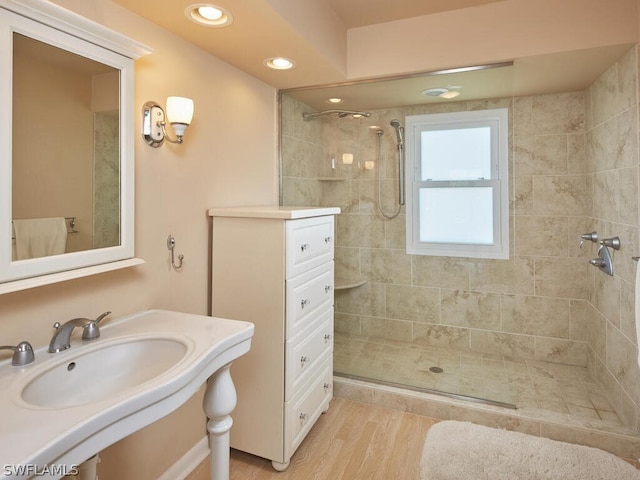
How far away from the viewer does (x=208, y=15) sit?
1.59 meters

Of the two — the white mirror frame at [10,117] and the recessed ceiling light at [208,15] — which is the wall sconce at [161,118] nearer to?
the white mirror frame at [10,117]

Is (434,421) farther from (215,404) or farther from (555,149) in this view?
(555,149)

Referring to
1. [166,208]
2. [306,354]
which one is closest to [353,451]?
[306,354]

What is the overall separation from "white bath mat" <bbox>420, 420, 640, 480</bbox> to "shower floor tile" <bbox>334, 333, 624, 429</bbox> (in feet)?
0.67

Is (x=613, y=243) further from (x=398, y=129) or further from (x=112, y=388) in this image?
(x=112, y=388)

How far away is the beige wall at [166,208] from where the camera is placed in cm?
133

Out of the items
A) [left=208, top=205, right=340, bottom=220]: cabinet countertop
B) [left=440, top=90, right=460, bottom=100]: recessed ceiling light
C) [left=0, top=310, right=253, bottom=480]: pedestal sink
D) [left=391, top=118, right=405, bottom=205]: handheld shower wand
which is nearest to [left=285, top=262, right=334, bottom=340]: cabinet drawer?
[left=208, top=205, right=340, bottom=220]: cabinet countertop

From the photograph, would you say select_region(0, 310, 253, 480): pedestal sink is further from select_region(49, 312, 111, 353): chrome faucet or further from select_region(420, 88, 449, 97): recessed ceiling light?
select_region(420, 88, 449, 97): recessed ceiling light

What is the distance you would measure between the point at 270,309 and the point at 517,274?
2.09 metres

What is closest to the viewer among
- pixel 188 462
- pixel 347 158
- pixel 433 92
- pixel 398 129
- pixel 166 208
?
pixel 166 208

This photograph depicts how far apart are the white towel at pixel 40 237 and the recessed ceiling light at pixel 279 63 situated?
1.39 metres

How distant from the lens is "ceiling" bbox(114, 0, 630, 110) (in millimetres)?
1602

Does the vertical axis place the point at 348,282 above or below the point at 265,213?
below

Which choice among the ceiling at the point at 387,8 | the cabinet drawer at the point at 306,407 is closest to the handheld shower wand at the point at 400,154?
the ceiling at the point at 387,8
